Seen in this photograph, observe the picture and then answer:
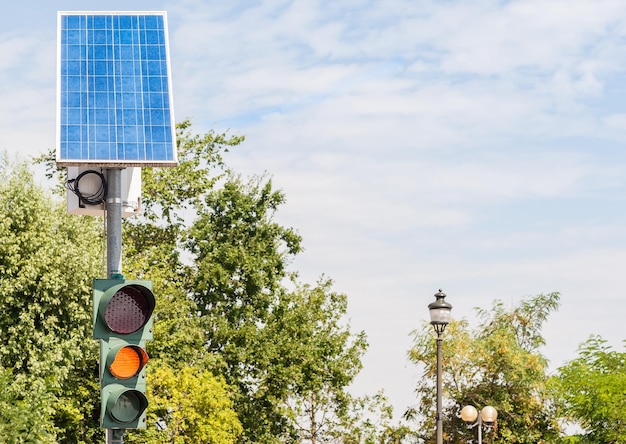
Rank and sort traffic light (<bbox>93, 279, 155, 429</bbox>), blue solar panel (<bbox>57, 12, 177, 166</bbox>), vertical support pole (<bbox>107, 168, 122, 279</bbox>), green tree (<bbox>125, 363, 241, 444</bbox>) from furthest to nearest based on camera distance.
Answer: green tree (<bbox>125, 363, 241, 444</bbox>) < blue solar panel (<bbox>57, 12, 177, 166</bbox>) < vertical support pole (<bbox>107, 168, 122, 279</bbox>) < traffic light (<bbox>93, 279, 155, 429</bbox>)

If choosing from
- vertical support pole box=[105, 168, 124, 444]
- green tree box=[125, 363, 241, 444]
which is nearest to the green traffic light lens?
vertical support pole box=[105, 168, 124, 444]

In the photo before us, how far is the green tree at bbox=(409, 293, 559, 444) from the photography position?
37781 mm

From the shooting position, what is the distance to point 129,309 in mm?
7676

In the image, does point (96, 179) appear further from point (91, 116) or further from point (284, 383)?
point (284, 383)

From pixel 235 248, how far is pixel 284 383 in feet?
18.1

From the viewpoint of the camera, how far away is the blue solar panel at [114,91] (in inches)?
375

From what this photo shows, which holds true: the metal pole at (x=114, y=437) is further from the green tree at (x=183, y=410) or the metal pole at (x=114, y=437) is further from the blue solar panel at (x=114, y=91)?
the green tree at (x=183, y=410)

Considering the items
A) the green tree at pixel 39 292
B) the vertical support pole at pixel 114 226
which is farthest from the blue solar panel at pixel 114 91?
the green tree at pixel 39 292

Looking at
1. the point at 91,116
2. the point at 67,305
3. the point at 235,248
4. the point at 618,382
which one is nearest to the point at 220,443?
the point at 67,305

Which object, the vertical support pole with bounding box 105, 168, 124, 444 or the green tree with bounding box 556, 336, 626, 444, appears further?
the green tree with bounding box 556, 336, 626, 444

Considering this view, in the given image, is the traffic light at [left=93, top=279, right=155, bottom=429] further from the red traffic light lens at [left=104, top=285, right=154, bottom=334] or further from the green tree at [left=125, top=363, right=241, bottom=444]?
the green tree at [left=125, top=363, right=241, bottom=444]

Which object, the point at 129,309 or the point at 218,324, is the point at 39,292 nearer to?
the point at 218,324

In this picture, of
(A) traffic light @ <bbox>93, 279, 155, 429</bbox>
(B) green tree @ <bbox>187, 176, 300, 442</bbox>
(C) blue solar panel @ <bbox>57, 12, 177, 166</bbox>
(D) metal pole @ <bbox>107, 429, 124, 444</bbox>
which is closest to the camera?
(A) traffic light @ <bbox>93, 279, 155, 429</bbox>

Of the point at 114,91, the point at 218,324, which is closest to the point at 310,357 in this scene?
the point at 218,324
